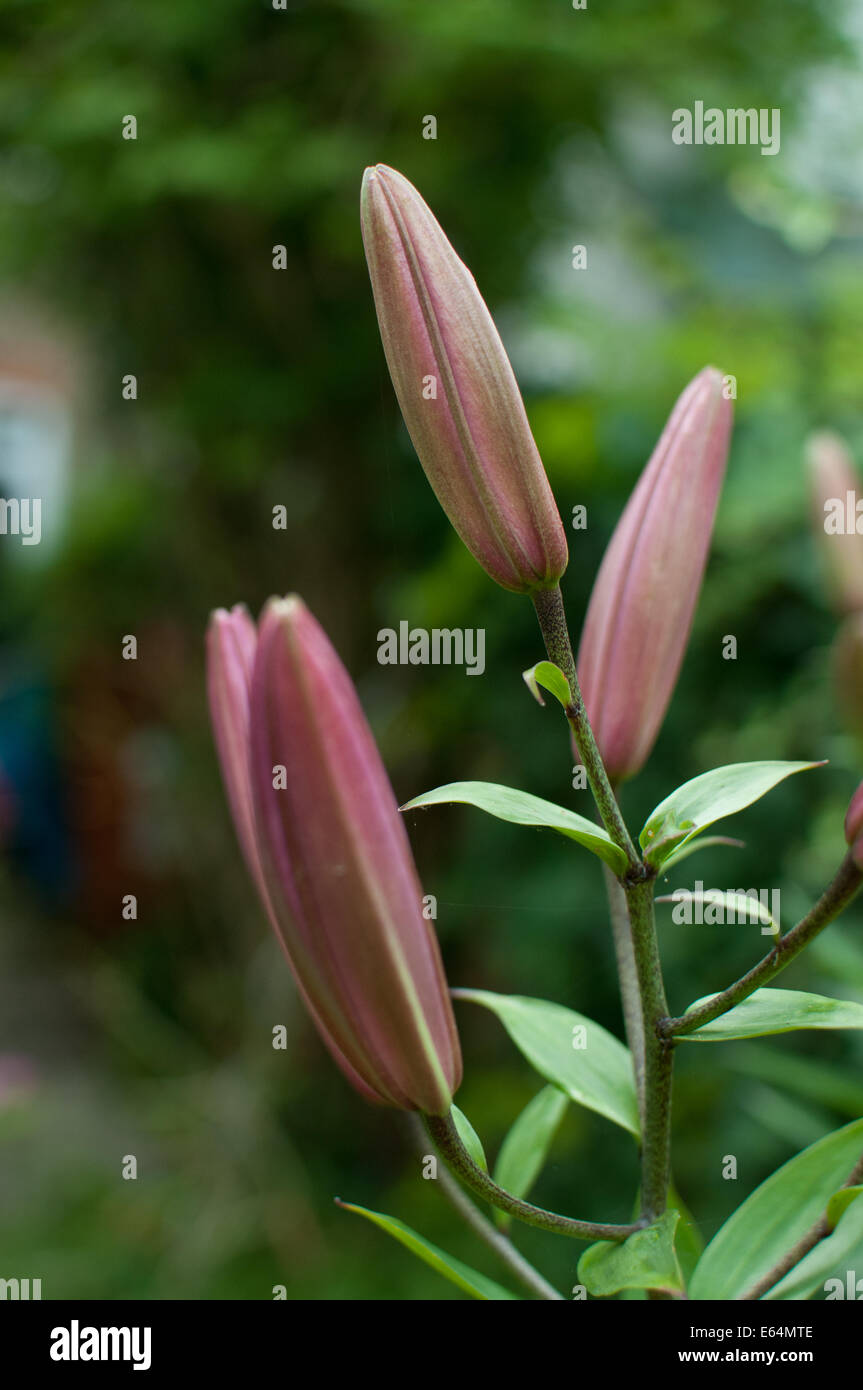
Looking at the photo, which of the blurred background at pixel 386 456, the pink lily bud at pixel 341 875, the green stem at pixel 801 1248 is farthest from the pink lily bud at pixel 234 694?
the blurred background at pixel 386 456

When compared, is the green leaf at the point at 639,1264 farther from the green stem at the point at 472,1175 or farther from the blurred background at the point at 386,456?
the blurred background at the point at 386,456

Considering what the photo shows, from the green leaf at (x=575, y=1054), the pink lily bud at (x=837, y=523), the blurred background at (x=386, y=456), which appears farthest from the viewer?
the blurred background at (x=386, y=456)

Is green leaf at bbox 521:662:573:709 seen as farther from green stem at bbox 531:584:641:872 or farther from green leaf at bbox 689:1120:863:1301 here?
green leaf at bbox 689:1120:863:1301

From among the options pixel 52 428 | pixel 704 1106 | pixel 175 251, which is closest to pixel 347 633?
pixel 175 251

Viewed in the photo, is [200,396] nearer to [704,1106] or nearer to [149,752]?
[149,752]

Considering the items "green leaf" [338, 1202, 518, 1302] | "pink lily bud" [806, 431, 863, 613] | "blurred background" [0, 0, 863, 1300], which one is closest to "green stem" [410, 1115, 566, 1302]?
"green leaf" [338, 1202, 518, 1302]

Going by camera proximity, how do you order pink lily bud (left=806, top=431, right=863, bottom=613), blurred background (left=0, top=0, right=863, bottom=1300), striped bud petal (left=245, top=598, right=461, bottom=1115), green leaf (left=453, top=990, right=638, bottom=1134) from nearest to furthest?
striped bud petal (left=245, top=598, right=461, bottom=1115), green leaf (left=453, top=990, right=638, bottom=1134), pink lily bud (left=806, top=431, right=863, bottom=613), blurred background (left=0, top=0, right=863, bottom=1300)
